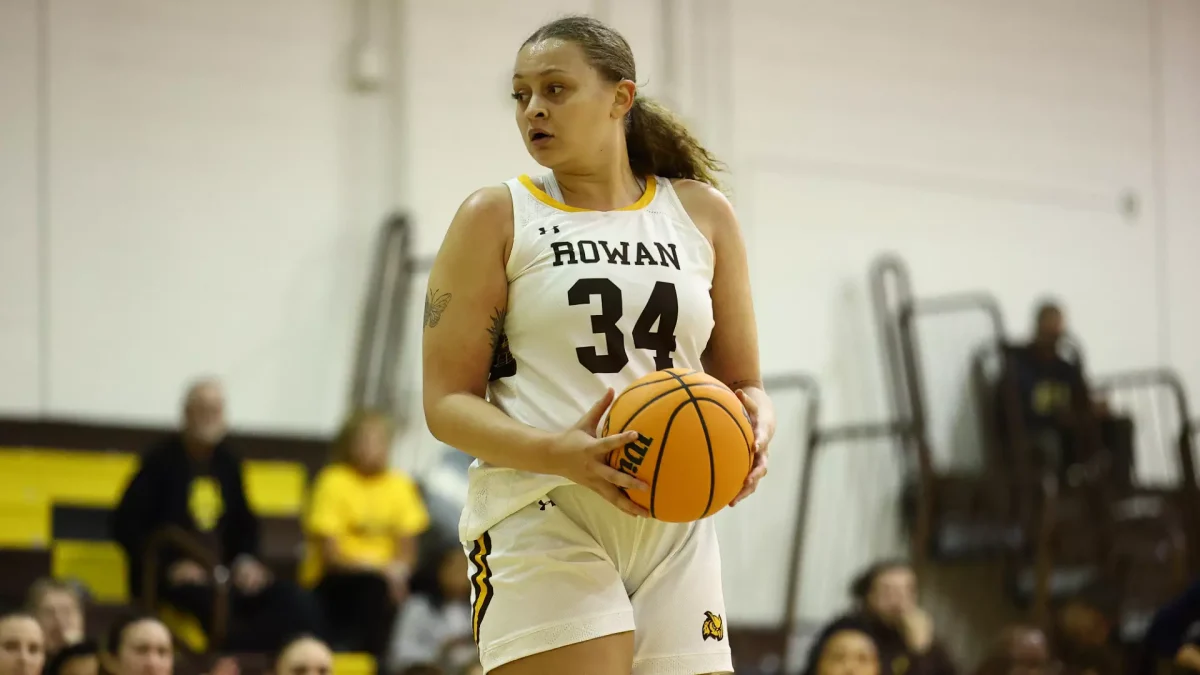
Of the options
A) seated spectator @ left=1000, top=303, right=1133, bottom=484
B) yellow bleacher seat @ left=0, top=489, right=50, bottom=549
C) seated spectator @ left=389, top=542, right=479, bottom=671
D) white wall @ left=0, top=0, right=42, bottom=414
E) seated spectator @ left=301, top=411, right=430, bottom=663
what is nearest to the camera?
seated spectator @ left=389, top=542, right=479, bottom=671

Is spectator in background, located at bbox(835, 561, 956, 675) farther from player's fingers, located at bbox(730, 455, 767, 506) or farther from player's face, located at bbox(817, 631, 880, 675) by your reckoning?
player's fingers, located at bbox(730, 455, 767, 506)

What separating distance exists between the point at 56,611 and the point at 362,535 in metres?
1.79

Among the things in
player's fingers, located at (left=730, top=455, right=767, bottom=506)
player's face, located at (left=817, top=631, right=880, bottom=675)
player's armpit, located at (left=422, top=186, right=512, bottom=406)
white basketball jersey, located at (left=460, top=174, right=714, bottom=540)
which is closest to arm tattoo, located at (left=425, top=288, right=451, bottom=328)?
player's armpit, located at (left=422, top=186, right=512, bottom=406)

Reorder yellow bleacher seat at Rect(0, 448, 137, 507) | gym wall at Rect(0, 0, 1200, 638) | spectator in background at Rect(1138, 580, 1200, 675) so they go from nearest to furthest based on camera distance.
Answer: spectator in background at Rect(1138, 580, 1200, 675)
yellow bleacher seat at Rect(0, 448, 137, 507)
gym wall at Rect(0, 0, 1200, 638)

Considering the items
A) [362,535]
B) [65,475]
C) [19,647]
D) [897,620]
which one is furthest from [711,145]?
[19,647]

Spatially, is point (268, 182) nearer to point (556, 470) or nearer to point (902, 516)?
point (902, 516)

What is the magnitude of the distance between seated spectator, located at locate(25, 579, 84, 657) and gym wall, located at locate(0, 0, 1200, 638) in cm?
185

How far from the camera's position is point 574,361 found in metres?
2.70

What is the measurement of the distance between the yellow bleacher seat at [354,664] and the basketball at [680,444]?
4679mm

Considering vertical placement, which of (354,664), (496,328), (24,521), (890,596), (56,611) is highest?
(496,328)

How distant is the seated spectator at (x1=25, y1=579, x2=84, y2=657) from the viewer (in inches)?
233

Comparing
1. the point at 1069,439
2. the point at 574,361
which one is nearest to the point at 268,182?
the point at 1069,439

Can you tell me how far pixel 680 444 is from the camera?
247 cm

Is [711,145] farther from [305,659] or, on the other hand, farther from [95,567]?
[305,659]
